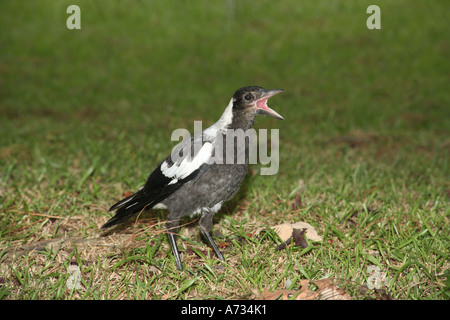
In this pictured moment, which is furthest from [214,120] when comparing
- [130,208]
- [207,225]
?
[130,208]

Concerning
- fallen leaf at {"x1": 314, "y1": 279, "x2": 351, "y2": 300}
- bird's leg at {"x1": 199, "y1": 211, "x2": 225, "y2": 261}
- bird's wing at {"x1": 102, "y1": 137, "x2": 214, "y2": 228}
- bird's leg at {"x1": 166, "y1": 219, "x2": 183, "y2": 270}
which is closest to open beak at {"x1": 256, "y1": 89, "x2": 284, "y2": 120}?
bird's wing at {"x1": 102, "y1": 137, "x2": 214, "y2": 228}

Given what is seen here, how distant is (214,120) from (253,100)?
3.22m

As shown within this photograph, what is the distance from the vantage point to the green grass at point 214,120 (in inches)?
111

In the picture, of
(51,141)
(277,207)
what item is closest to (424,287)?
(277,207)

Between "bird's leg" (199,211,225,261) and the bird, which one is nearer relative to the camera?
the bird

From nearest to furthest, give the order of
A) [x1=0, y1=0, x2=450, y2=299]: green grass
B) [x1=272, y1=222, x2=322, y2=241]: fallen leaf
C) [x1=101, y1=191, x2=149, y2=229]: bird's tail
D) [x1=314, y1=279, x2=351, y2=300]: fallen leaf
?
1. [x1=314, y1=279, x2=351, y2=300]: fallen leaf
2. [x1=0, y1=0, x2=450, y2=299]: green grass
3. [x1=101, y1=191, x2=149, y2=229]: bird's tail
4. [x1=272, y1=222, x2=322, y2=241]: fallen leaf

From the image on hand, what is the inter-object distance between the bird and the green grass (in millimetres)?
169

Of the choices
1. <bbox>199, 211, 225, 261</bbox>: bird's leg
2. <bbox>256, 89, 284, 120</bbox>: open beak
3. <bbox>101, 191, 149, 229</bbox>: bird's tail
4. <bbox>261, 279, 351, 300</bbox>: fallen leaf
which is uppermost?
<bbox>256, 89, 284, 120</bbox>: open beak

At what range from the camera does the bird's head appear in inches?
118

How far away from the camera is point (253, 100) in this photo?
9.89 ft

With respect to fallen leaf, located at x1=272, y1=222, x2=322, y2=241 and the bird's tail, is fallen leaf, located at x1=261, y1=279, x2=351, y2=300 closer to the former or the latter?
→ fallen leaf, located at x1=272, y1=222, x2=322, y2=241

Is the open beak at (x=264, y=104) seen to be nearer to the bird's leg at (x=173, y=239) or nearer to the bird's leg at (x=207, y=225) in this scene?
the bird's leg at (x=207, y=225)

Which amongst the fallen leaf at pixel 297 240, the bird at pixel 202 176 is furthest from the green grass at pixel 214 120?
the bird at pixel 202 176

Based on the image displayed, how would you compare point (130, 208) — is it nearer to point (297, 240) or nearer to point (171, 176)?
point (171, 176)
